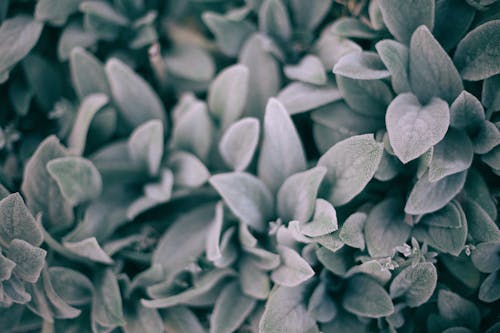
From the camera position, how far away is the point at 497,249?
989mm

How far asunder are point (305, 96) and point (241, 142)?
0.61 feet

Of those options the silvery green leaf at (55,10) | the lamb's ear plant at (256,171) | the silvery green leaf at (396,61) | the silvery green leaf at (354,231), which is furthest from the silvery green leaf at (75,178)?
the silvery green leaf at (396,61)

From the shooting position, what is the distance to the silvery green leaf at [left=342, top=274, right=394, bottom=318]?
3.28 ft

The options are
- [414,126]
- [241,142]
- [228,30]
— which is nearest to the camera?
[414,126]

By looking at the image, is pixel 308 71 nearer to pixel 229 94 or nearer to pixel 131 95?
pixel 229 94

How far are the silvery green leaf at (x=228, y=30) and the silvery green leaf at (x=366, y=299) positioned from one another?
0.67m

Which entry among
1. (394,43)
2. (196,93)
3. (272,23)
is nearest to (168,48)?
(196,93)

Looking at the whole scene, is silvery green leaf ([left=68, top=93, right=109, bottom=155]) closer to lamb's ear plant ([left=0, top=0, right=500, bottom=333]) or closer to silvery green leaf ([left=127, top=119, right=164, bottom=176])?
lamb's ear plant ([left=0, top=0, right=500, bottom=333])

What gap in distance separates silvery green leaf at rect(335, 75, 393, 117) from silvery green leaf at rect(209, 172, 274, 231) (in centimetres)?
28

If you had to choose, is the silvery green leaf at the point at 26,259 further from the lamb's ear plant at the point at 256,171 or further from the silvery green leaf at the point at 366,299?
the silvery green leaf at the point at 366,299

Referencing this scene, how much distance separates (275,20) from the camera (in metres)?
1.24

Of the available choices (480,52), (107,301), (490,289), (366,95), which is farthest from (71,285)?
(480,52)

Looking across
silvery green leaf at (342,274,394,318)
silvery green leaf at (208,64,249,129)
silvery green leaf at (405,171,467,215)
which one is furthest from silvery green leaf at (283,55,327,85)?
silvery green leaf at (342,274,394,318)

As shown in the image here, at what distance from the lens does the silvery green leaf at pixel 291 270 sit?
987 millimetres
